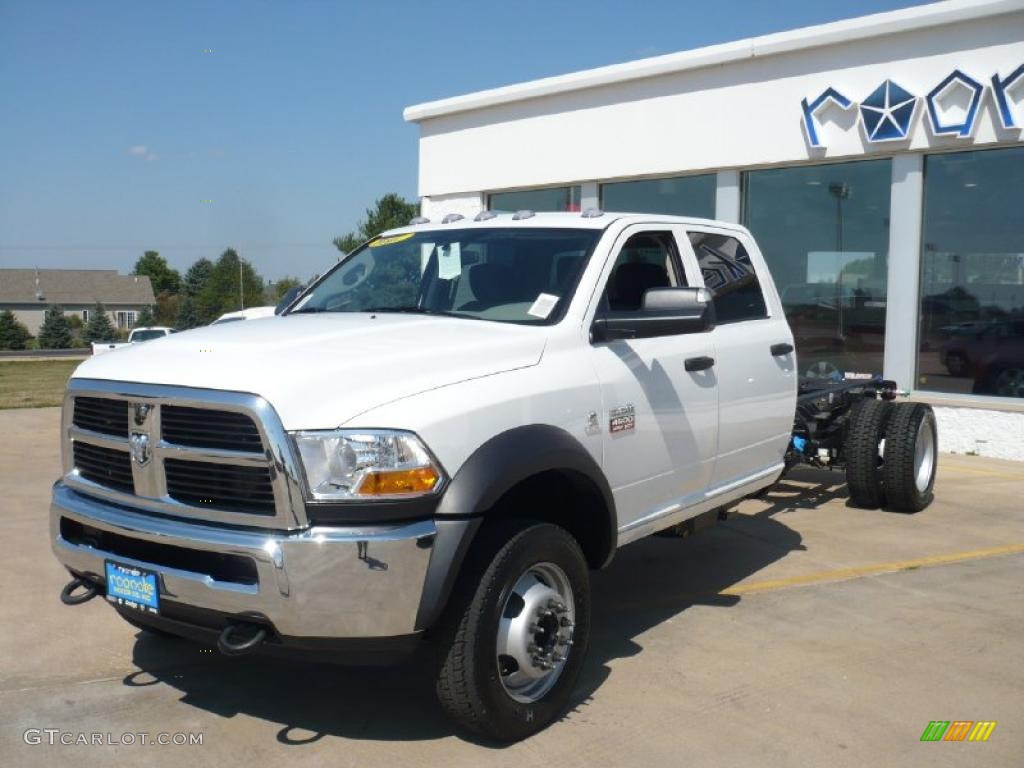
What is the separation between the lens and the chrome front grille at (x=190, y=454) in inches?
135

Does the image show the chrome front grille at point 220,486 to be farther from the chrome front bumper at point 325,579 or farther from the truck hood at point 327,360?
the truck hood at point 327,360

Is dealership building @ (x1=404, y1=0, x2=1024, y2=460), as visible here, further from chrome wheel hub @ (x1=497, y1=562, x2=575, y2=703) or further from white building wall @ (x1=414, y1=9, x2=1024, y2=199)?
chrome wheel hub @ (x1=497, y1=562, x2=575, y2=703)

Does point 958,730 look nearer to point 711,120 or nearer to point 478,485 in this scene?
point 478,485

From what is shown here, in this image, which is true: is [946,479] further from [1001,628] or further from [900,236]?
[1001,628]

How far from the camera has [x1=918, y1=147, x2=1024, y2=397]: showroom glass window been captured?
11.0 metres

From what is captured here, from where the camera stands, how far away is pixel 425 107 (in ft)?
55.1

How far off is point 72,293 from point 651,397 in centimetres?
10052

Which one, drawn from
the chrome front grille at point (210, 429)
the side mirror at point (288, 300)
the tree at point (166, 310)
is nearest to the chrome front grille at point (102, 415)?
the chrome front grille at point (210, 429)

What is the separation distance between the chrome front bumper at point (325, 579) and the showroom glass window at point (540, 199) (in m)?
11.8

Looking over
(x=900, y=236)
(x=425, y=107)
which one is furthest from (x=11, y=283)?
(x=900, y=236)

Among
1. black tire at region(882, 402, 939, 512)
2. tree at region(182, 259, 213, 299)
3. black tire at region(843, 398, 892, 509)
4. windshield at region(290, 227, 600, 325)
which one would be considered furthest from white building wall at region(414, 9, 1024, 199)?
tree at region(182, 259, 213, 299)

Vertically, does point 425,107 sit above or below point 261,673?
above

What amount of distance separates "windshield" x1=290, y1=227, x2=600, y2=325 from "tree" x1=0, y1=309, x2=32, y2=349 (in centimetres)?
7060

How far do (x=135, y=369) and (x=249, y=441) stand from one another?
731 mm
